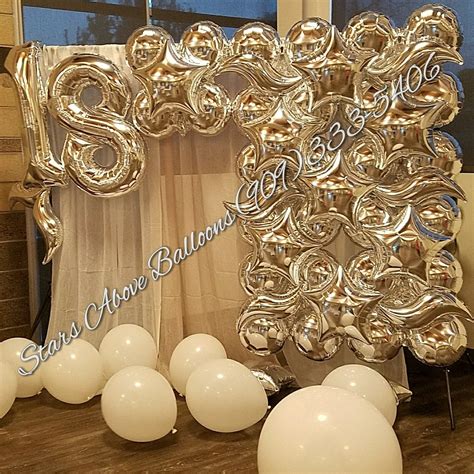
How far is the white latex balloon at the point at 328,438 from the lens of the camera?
4.44 feet

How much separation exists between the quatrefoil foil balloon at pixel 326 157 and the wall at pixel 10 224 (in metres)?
0.64

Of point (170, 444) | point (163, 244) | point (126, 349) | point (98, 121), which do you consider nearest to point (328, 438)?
point (170, 444)

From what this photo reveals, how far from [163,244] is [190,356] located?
1.38 feet

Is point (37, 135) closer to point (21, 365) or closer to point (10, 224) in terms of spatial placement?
point (10, 224)

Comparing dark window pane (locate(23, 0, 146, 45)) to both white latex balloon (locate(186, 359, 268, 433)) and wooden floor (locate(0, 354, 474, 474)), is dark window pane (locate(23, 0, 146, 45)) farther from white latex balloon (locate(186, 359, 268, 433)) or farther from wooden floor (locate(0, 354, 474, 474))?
white latex balloon (locate(186, 359, 268, 433))

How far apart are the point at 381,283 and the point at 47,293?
1.40 meters

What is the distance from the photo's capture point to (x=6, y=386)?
194cm

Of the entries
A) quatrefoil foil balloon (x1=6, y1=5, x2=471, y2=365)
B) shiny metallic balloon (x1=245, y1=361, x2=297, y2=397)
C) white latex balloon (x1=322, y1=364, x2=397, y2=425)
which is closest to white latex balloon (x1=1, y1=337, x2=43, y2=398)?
quatrefoil foil balloon (x1=6, y1=5, x2=471, y2=365)

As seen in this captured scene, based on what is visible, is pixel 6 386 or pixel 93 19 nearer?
pixel 6 386

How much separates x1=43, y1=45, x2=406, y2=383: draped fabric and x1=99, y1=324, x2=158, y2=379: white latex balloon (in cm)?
17

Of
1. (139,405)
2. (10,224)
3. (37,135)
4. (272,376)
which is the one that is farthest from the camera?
(10,224)

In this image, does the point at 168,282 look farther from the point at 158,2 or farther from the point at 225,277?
the point at 158,2

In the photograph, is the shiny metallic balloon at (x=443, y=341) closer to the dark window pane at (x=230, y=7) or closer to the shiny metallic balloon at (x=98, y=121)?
the shiny metallic balloon at (x=98, y=121)

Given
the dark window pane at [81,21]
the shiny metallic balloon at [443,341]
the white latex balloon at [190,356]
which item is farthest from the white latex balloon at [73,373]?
the dark window pane at [81,21]
